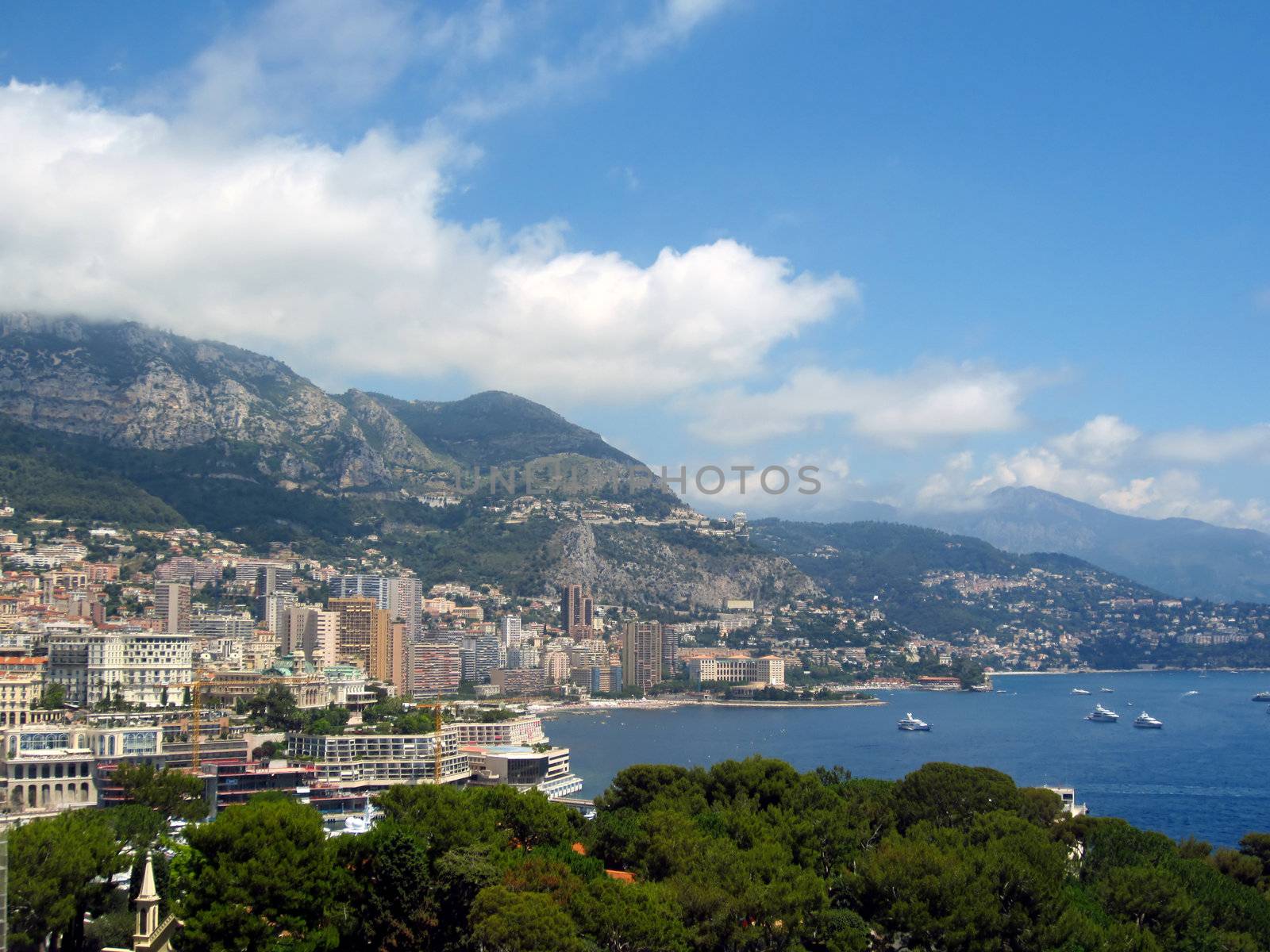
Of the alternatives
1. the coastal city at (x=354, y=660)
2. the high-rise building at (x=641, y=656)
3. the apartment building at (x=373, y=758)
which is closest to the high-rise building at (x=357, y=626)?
the coastal city at (x=354, y=660)

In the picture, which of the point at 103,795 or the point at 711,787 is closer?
the point at 711,787

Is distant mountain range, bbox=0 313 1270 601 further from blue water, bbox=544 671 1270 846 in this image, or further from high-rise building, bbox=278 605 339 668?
blue water, bbox=544 671 1270 846

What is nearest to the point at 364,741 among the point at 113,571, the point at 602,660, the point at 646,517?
the point at 113,571

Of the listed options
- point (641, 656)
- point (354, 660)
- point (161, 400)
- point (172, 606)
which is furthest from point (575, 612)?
point (172, 606)

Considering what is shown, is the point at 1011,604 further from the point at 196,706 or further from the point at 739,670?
the point at 196,706

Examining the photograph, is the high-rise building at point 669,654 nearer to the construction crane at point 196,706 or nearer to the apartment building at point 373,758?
the construction crane at point 196,706

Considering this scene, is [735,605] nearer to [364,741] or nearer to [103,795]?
[364,741]

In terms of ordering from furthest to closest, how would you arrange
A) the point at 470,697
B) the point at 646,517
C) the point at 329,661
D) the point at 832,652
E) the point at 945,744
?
1. the point at 646,517
2. the point at 832,652
3. the point at 470,697
4. the point at 329,661
5. the point at 945,744

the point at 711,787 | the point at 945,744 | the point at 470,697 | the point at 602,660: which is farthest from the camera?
the point at 602,660
